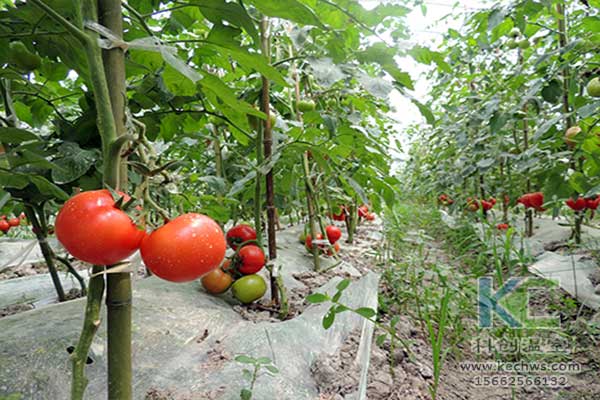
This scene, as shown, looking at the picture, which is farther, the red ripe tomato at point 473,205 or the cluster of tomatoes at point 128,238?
the red ripe tomato at point 473,205

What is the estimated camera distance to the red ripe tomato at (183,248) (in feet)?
1.33

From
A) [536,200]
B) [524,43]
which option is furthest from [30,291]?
[524,43]

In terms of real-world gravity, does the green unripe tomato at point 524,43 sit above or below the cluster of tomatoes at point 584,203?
above

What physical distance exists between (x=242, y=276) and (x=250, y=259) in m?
0.09

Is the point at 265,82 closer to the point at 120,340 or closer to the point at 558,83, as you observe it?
the point at 120,340

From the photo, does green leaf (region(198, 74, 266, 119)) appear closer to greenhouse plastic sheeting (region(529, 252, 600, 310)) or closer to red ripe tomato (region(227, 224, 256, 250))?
red ripe tomato (region(227, 224, 256, 250))

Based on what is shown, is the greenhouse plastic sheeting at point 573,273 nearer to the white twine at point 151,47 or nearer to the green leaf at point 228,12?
the green leaf at point 228,12

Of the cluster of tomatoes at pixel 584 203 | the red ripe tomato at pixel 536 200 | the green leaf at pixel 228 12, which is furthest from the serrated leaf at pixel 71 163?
the red ripe tomato at pixel 536 200

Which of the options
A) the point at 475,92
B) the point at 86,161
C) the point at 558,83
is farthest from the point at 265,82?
the point at 475,92

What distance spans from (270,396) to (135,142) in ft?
2.01

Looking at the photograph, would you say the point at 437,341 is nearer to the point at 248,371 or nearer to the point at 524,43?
the point at 248,371

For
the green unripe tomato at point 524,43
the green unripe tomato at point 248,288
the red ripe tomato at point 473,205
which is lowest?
the red ripe tomato at point 473,205

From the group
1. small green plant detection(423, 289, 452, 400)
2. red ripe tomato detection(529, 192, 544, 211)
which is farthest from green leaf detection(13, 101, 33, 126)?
red ripe tomato detection(529, 192, 544, 211)

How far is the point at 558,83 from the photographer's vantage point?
1.69m
